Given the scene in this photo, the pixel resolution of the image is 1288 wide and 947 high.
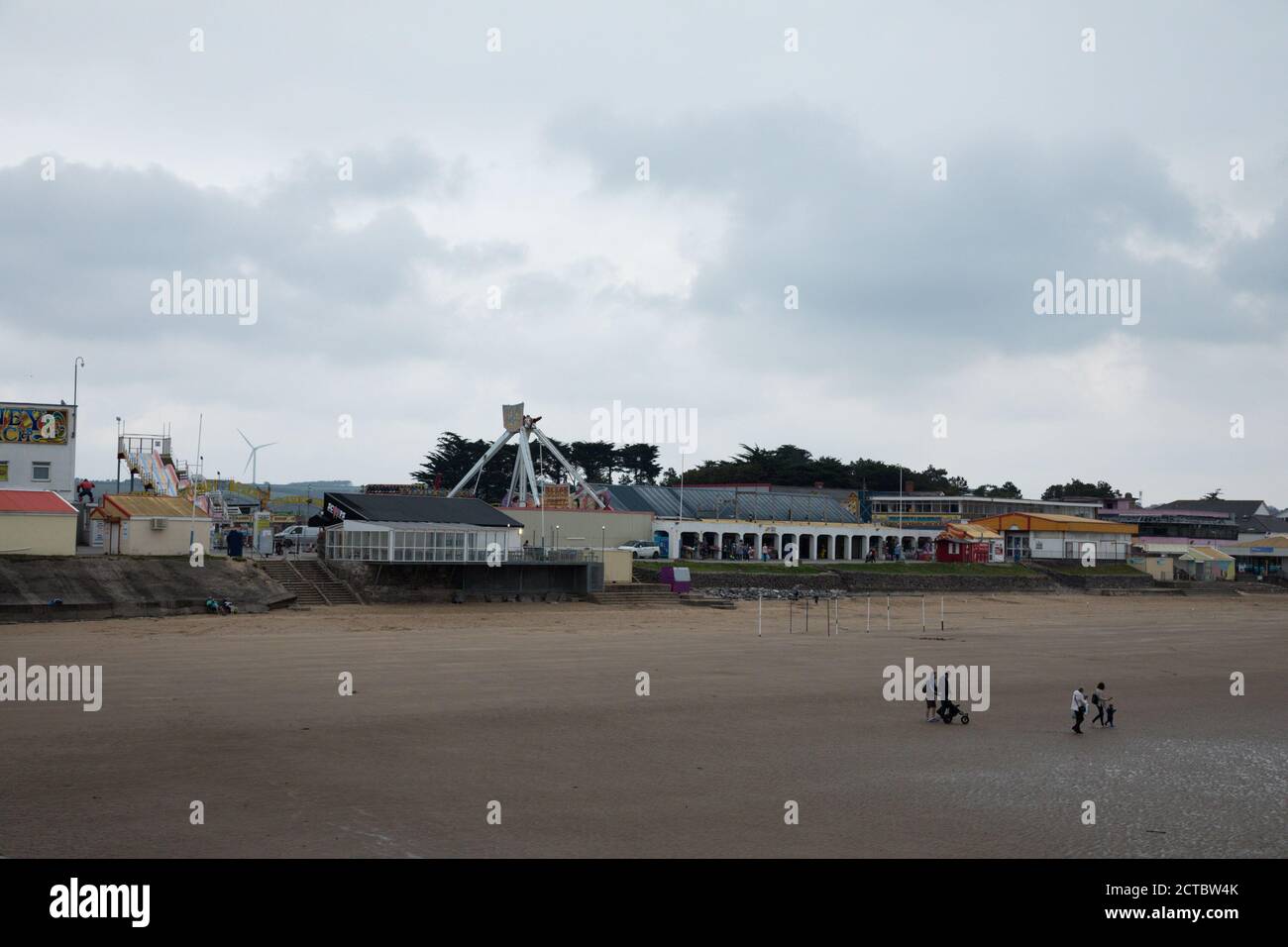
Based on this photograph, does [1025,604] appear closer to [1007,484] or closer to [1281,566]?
[1281,566]

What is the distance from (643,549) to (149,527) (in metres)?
32.7

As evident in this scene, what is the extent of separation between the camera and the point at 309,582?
49312 mm

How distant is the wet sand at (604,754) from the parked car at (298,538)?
77.2 feet

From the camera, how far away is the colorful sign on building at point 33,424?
180ft


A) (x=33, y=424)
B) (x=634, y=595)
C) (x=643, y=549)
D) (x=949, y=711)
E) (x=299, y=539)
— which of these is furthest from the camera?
(x=643, y=549)

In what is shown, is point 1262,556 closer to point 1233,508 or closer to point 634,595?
point 1233,508

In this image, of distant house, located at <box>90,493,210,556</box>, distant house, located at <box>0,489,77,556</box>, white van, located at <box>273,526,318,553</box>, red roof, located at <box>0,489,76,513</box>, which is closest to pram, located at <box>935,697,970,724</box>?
distant house, located at <box>90,493,210,556</box>

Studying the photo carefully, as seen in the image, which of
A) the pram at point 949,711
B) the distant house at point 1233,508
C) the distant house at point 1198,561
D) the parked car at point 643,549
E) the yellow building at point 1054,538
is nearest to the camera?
the pram at point 949,711

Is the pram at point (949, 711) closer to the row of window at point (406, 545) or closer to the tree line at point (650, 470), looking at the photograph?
the row of window at point (406, 545)

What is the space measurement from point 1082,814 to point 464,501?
48.2 metres

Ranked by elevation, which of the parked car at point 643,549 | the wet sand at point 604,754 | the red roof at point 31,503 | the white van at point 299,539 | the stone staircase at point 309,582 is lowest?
the wet sand at point 604,754

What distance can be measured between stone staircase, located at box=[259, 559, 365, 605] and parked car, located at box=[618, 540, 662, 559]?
2456 cm

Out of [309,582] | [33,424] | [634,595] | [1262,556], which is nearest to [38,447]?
[33,424]

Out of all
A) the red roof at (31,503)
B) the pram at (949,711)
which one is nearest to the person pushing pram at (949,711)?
the pram at (949,711)
